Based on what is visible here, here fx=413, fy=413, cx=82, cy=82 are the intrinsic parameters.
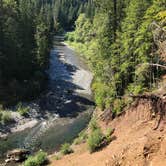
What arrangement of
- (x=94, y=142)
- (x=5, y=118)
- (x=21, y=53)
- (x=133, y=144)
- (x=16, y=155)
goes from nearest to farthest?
(x=133, y=144) < (x=94, y=142) < (x=16, y=155) < (x=5, y=118) < (x=21, y=53)

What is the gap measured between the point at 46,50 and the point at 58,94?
9.77 meters

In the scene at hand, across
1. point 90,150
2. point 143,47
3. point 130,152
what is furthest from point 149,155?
point 143,47

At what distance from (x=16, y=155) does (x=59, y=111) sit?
55.5 feet

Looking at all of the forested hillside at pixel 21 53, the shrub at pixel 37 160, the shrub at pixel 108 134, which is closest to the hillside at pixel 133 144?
the shrub at pixel 108 134

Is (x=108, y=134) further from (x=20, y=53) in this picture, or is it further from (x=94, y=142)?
(x=20, y=53)

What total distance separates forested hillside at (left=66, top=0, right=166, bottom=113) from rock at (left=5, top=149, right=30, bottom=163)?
9760mm

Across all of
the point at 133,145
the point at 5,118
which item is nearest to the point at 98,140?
the point at 133,145

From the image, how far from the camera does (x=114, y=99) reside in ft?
138

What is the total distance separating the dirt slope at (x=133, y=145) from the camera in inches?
1050

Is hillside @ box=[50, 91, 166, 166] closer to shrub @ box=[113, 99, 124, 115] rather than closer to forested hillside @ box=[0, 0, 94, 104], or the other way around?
shrub @ box=[113, 99, 124, 115]

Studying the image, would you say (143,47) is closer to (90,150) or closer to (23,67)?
(90,150)

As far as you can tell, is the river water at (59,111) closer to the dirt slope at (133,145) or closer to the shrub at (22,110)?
the shrub at (22,110)

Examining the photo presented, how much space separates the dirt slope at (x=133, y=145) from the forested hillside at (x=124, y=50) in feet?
8.30

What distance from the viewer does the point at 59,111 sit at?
55625 millimetres
